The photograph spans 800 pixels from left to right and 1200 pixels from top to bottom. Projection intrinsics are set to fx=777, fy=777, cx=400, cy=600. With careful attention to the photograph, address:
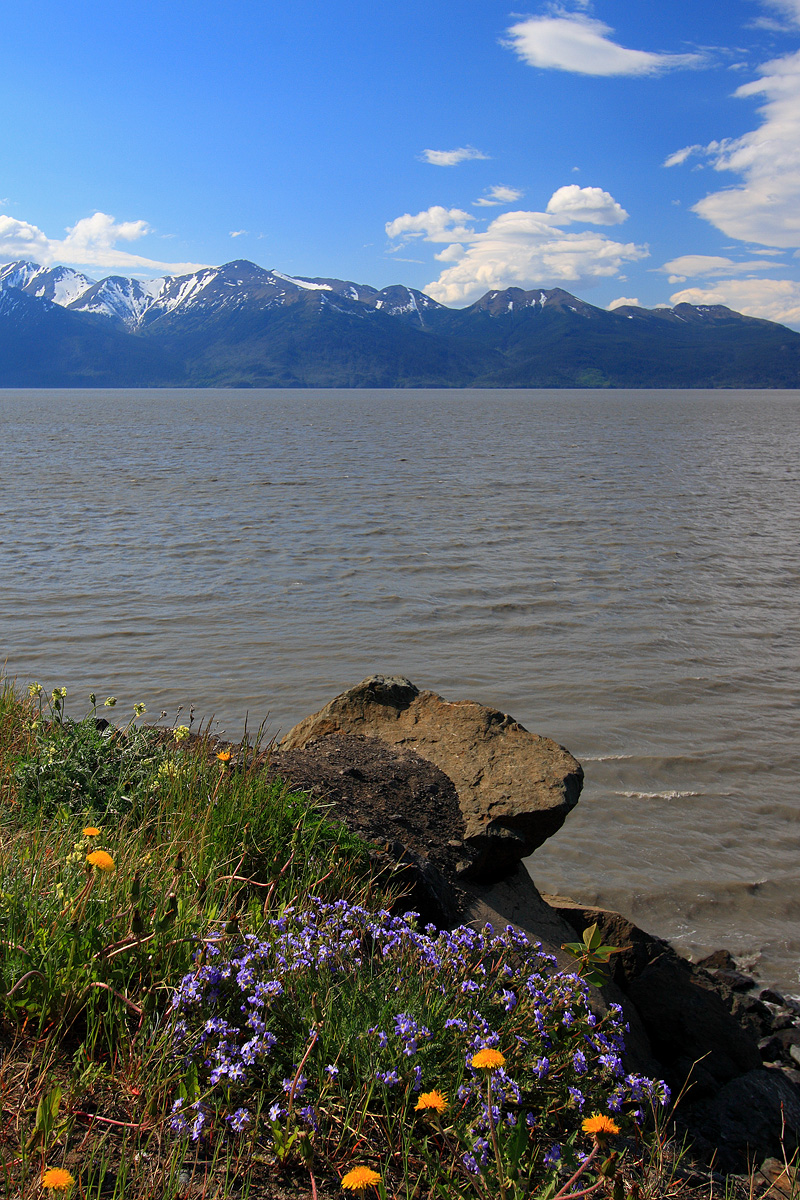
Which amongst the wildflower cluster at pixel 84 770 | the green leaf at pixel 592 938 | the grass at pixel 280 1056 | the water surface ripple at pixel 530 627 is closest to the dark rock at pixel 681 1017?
the grass at pixel 280 1056

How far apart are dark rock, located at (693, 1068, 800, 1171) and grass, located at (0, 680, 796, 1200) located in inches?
18.2

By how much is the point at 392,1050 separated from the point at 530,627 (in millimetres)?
10840

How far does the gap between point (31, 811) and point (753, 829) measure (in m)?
6.40

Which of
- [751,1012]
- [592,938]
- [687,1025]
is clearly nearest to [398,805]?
[687,1025]

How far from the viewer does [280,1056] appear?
266 cm

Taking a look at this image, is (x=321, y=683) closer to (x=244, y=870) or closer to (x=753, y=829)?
(x=753, y=829)

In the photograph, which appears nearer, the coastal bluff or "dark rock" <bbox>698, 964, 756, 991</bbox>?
the coastal bluff

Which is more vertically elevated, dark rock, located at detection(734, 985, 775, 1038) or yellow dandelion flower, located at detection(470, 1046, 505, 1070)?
yellow dandelion flower, located at detection(470, 1046, 505, 1070)

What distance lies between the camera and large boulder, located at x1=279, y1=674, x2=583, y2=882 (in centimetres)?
530

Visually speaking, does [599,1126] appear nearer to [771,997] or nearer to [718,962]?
[771,997]

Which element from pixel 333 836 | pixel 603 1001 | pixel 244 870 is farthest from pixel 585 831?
pixel 244 870

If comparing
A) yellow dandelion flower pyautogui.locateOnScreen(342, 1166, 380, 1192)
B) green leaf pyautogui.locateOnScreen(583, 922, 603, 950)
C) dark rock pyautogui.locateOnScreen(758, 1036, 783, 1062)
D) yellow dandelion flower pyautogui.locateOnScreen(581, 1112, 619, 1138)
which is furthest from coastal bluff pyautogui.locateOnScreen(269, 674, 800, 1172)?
yellow dandelion flower pyautogui.locateOnScreen(342, 1166, 380, 1192)

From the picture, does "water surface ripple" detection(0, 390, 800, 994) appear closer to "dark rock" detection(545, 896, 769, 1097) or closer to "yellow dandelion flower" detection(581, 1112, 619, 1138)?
"dark rock" detection(545, 896, 769, 1097)

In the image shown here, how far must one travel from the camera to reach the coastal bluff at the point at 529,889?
3.98 meters
